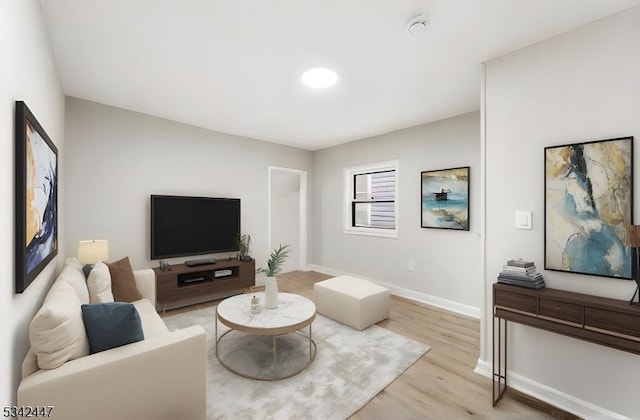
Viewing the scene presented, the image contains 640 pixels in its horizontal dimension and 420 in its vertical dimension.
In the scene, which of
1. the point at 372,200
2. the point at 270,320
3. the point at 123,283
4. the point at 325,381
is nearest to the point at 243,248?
the point at 123,283

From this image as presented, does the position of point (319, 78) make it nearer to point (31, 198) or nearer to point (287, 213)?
point (31, 198)

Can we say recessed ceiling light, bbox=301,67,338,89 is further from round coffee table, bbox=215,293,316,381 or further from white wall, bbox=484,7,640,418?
round coffee table, bbox=215,293,316,381

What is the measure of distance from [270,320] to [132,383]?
3.42 feet

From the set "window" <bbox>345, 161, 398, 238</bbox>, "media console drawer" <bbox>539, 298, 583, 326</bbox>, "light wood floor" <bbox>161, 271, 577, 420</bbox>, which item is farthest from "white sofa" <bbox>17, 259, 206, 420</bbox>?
"window" <bbox>345, 161, 398, 238</bbox>

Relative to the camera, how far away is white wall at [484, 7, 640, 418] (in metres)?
1.68

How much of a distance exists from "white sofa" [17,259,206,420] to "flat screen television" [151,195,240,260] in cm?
193

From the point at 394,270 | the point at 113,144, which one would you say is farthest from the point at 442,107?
the point at 113,144

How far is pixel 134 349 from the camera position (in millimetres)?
1444

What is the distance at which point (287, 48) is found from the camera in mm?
2100

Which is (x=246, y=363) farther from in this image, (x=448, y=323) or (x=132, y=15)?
(x=132, y=15)

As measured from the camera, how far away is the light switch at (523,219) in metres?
2.03

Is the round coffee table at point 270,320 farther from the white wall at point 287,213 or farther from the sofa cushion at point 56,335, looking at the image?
the white wall at point 287,213

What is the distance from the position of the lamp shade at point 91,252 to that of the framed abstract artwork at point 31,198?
84cm

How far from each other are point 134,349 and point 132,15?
2014mm
